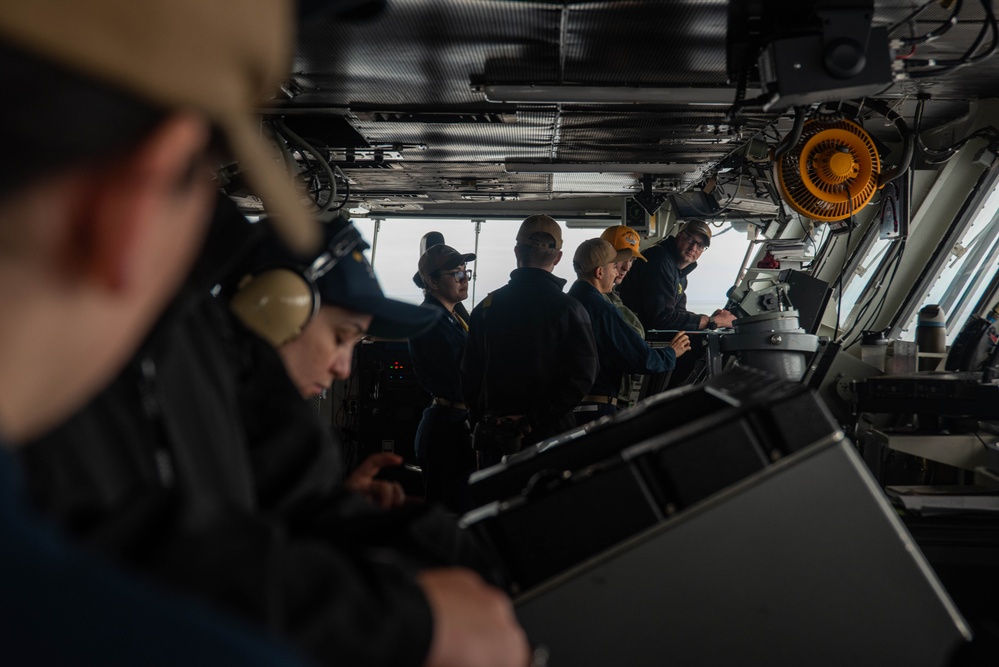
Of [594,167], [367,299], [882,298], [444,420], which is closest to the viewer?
[367,299]

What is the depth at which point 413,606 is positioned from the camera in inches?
26.2

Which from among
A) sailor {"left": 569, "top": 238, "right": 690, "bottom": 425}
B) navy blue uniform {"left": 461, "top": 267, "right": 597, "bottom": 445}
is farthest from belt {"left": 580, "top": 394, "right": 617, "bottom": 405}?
navy blue uniform {"left": 461, "top": 267, "right": 597, "bottom": 445}

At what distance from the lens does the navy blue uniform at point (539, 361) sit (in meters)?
3.89

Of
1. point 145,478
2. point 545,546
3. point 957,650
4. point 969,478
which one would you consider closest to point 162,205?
point 145,478

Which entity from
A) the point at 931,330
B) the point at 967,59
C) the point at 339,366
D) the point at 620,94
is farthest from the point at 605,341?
the point at 339,366

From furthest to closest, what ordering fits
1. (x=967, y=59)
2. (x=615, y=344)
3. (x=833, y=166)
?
1. (x=615, y=344)
2. (x=833, y=166)
3. (x=967, y=59)

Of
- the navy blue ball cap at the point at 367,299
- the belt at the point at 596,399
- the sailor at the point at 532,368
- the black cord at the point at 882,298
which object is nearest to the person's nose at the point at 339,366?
the navy blue ball cap at the point at 367,299

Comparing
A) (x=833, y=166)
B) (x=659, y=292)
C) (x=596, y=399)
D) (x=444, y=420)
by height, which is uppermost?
(x=833, y=166)

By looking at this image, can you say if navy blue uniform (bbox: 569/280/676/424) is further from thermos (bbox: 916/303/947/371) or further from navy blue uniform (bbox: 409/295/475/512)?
thermos (bbox: 916/303/947/371)

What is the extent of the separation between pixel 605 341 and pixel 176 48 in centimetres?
412

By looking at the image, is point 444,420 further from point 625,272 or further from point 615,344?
point 625,272

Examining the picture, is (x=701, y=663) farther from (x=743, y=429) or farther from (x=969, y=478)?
(x=969, y=478)

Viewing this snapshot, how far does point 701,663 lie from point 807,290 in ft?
14.6

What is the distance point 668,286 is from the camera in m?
6.68
